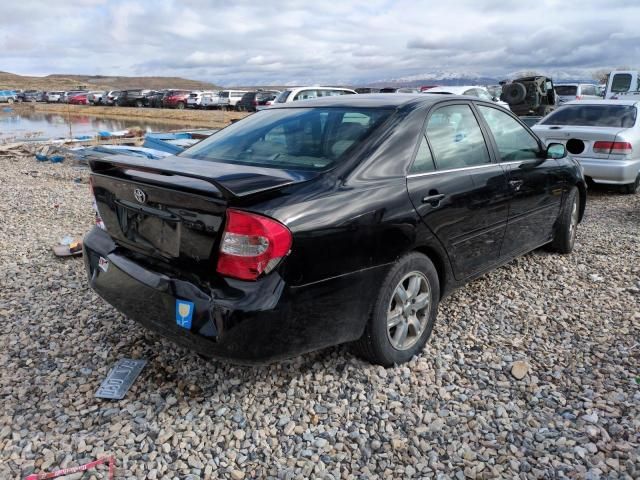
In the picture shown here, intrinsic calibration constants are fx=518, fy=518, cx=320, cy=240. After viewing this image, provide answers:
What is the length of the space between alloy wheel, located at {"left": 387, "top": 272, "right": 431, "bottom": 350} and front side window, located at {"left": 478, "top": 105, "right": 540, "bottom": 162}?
1.39 meters

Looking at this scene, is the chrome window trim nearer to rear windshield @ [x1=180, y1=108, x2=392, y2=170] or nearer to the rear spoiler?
rear windshield @ [x1=180, y1=108, x2=392, y2=170]

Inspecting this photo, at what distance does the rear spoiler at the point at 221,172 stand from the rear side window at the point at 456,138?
105 centimetres

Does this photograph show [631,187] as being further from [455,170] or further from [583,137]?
[455,170]

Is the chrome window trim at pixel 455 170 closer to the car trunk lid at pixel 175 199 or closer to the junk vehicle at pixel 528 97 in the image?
the car trunk lid at pixel 175 199

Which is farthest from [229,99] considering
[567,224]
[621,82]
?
[567,224]

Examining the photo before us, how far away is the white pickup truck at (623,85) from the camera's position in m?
18.7

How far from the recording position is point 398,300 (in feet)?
10.2

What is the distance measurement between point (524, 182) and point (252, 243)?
2645mm

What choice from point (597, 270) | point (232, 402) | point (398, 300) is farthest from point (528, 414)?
point (597, 270)

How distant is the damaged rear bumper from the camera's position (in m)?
2.41

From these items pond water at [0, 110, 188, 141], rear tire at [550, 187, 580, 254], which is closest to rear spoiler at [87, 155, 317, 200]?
rear tire at [550, 187, 580, 254]

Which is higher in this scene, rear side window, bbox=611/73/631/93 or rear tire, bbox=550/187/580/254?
rear side window, bbox=611/73/631/93

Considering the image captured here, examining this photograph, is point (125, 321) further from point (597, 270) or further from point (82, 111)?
point (82, 111)

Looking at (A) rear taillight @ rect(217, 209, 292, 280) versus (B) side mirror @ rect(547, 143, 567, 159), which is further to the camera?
(B) side mirror @ rect(547, 143, 567, 159)
